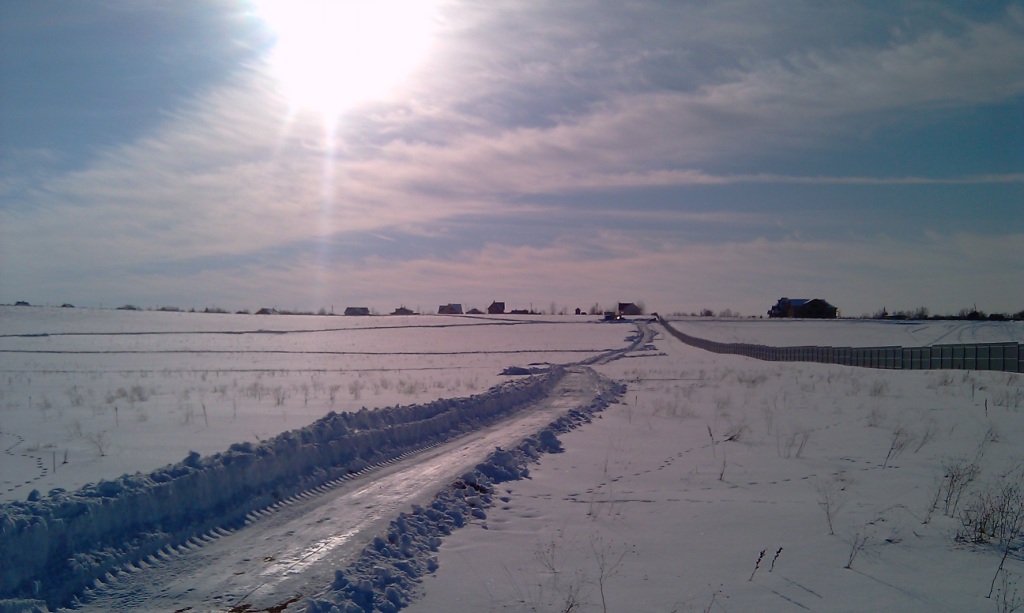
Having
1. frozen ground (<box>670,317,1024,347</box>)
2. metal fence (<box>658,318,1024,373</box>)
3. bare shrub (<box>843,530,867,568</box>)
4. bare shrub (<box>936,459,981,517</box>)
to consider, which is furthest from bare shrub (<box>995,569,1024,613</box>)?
frozen ground (<box>670,317,1024,347</box>)

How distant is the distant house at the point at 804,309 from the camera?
139 meters

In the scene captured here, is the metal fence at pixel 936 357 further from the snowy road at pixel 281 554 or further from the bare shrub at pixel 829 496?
the snowy road at pixel 281 554

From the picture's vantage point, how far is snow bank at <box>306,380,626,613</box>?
531 centimetres

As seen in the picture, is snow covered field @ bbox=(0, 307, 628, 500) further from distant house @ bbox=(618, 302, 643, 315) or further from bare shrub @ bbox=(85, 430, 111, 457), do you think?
distant house @ bbox=(618, 302, 643, 315)

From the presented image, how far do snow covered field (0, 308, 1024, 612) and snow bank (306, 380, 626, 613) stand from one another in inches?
7.6

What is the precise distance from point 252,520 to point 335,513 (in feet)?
2.99

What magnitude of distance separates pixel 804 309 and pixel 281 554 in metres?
151

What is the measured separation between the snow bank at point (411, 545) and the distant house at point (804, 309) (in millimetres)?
142058

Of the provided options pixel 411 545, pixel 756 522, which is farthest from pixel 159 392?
pixel 756 522

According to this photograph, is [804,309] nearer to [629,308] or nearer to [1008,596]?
[629,308]

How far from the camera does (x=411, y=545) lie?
6.62 metres

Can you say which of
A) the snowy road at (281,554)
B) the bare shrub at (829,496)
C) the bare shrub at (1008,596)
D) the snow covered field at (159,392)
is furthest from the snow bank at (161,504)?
the bare shrub at (1008,596)

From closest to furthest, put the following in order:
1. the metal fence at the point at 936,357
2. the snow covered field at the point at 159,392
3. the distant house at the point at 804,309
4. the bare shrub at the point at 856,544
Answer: the bare shrub at the point at 856,544 < the snow covered field at the point at 159,392 < the metal fence at the point at 936,357 < the distant house at the point at 804,309

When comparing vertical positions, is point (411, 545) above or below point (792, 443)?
below
